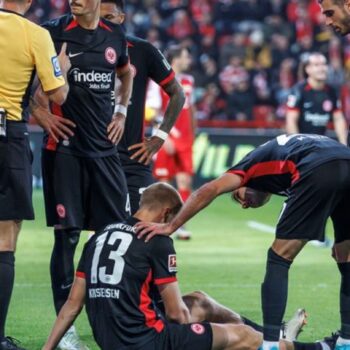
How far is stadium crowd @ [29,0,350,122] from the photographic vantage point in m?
24.8

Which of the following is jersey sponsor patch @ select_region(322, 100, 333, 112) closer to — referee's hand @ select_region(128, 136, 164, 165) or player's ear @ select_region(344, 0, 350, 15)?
referee's hand @ select_region(128, 136, 164, 165)

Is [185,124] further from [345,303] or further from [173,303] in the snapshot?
[173,303]

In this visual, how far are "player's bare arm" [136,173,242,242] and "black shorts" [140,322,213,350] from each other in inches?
21.3

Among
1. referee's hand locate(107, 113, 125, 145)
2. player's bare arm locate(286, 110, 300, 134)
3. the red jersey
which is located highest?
referee's hand locate(107, 113, 125, 145)

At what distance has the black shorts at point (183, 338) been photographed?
6.36 meters

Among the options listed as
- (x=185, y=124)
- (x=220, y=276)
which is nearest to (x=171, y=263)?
(x=220, y=276)

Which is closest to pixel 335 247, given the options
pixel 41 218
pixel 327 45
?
pixel 41 218

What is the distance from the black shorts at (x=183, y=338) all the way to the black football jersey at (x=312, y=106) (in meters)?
7.65

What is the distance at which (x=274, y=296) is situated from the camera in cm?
683

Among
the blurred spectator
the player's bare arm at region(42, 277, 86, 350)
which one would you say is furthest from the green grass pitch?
the blurred spectator

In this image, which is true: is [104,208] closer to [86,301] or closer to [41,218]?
[86,301]

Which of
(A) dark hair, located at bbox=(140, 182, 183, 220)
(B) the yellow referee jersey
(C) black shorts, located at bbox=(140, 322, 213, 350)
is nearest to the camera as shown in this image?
(C) black shorts, located at bbox=(140, 322, 213, 350)

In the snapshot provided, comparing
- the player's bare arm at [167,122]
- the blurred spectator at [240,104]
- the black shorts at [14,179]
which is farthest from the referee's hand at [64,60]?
the blurred spectator at [240,104]

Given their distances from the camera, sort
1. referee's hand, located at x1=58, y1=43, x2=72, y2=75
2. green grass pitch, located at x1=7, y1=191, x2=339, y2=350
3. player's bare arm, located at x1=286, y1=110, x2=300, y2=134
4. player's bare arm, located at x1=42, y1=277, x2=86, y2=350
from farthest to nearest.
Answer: player's bare arm, located at x1=286, y1=110, x2=300, y2=134 < green grass pitch, located at x1=7, y1=191, x2=339, y2=350 < referee's hand, located at x1=58, y1=43, x2=72, y2=75 < player's bare arm, located at x1=42, y1=277, x2=86, y2=350
